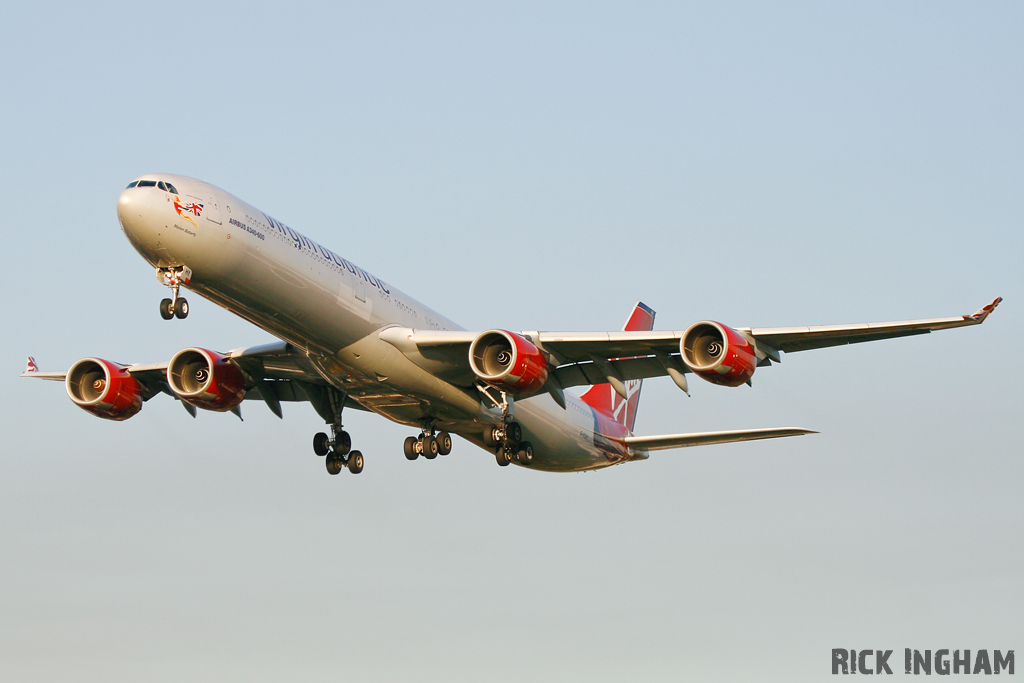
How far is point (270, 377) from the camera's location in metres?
37.8

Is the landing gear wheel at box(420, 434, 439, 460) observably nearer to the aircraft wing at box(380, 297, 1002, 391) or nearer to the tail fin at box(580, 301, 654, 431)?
the aircraft wing at box(380, 297, 1002, 391)

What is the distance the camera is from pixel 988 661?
35.7m

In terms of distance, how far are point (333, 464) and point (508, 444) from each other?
246 inches

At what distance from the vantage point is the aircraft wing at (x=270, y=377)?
3525 centimetres

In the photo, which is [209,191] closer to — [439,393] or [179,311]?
[179,311]

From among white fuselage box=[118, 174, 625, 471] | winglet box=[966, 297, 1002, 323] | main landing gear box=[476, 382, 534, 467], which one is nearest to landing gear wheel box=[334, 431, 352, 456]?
white fuselage box=[118, 174, 625, 471]

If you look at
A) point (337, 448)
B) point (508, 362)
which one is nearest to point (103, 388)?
point (337, 448)

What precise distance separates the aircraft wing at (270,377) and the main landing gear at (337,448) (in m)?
0.35

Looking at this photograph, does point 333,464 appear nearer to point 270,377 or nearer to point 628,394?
point 270,377

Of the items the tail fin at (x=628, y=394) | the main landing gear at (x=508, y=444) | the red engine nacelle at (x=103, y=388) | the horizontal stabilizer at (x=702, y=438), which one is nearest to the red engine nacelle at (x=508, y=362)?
the main landing gear at (x=508, y=444)

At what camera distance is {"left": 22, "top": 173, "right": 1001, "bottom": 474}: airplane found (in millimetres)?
29469

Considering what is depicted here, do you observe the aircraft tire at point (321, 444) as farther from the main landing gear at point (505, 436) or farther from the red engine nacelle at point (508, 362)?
the red engine nacelle at point (508, 362)

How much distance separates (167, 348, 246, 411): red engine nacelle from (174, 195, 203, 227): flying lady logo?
7.69 m

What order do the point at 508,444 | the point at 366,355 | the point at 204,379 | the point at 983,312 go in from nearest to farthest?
the point at 983,312
the point at 366,355
the point at 508,444
the point at 204,379
